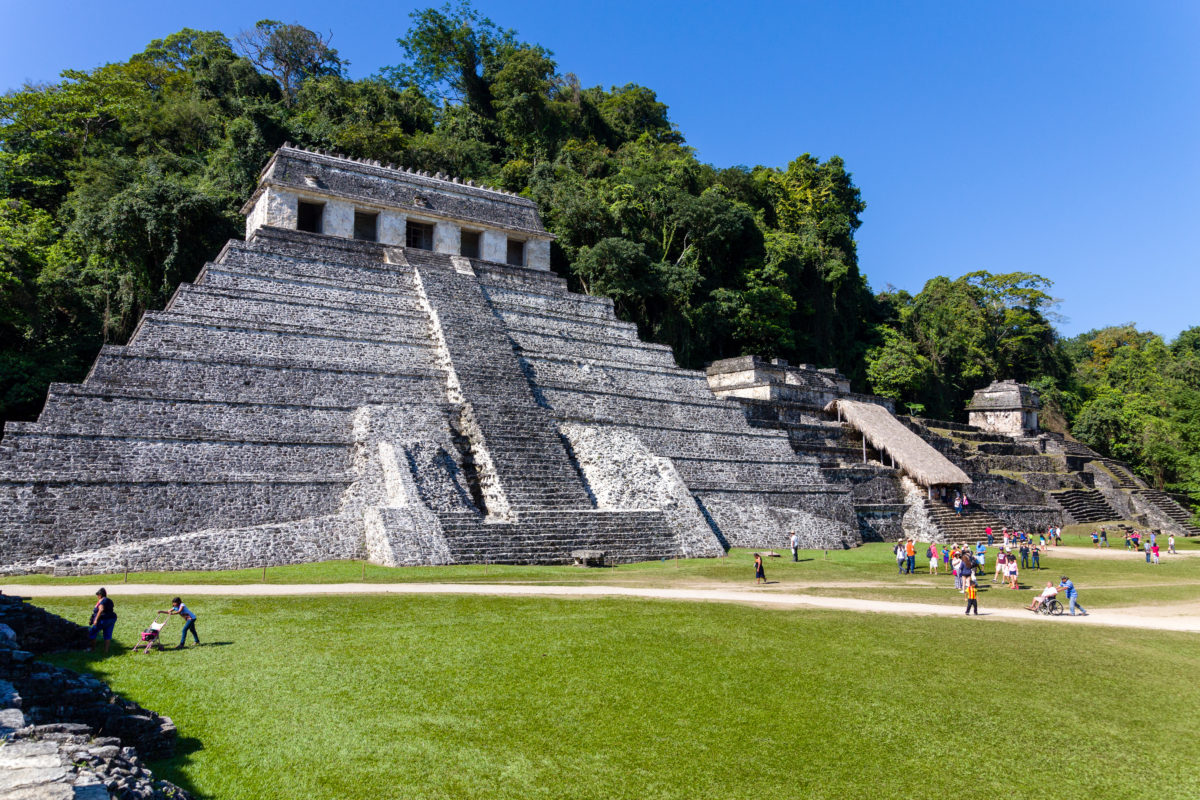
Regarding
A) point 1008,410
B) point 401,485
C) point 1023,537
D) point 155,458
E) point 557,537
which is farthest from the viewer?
point 1008,410

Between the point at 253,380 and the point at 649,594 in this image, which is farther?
the point at 253,380

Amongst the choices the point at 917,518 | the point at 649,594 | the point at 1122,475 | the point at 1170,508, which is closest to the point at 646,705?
the point at 649,594

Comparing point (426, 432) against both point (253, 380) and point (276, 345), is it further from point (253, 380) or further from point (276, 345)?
point (276, 345)

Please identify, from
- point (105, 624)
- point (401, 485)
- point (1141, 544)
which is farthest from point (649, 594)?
point (1141, 544)

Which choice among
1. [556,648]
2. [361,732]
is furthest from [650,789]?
[556,648]

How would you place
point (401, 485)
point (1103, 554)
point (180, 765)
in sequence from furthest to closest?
point (1103, 554) < point (401, 485) < point (180, 765)

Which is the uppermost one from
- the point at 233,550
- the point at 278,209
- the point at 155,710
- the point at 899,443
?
the point at 278,209

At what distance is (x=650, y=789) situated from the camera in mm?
6066

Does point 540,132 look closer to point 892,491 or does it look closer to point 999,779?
point 892,491

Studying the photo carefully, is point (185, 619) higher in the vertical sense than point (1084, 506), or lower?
lower

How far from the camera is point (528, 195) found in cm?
4062

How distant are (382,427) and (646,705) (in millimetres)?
13023

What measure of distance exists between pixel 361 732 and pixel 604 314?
25112mm

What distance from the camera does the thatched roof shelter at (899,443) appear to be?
94.1 feet
